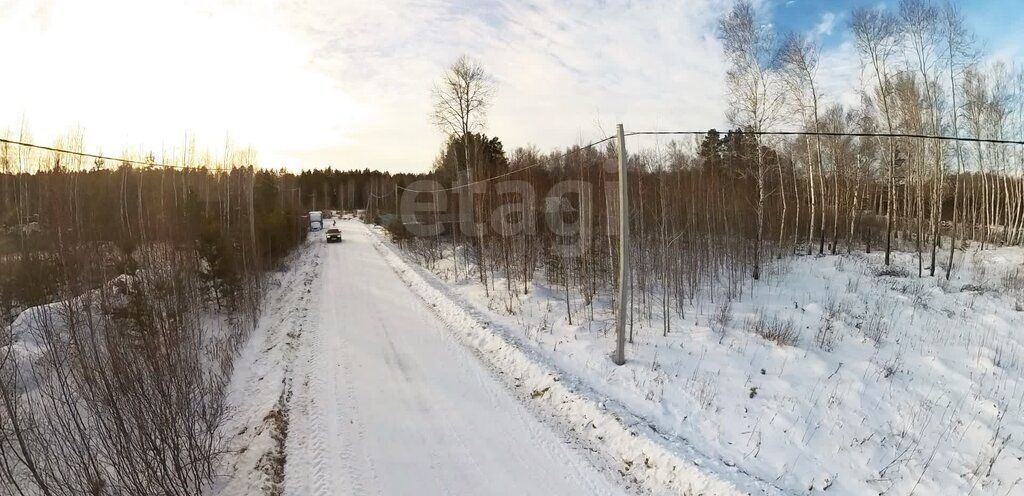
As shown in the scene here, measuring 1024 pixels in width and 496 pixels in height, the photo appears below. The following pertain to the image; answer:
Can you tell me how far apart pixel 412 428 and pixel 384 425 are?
362 mm

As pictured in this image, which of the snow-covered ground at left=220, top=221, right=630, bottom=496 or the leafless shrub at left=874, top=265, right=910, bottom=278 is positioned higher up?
the leafless shrub at left=874, top=265, right=910, bottom=278

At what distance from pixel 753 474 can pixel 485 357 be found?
457 cm

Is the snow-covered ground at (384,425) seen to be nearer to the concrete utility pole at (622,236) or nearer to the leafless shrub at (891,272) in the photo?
the concrete utility pole at (622,236)

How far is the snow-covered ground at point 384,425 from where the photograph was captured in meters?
4.32

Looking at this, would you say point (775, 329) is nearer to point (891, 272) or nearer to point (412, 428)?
point (412, 428)

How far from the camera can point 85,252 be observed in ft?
19.1

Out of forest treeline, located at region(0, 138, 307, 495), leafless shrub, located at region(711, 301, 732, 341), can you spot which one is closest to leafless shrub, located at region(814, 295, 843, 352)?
leafless shrub, located at region(711, 301, 732, 341)

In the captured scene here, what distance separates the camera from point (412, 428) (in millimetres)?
5328

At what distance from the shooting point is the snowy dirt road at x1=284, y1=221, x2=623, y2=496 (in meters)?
4.31

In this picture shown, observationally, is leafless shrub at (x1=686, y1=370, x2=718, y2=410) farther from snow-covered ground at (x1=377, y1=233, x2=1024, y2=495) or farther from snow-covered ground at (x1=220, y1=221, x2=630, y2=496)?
snow-covered ground at (x1=220, y1=221, x2=630, y2=496)

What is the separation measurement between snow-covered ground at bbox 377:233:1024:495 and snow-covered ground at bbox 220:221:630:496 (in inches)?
50.2

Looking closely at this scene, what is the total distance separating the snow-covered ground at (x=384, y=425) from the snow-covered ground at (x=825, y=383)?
1275mm

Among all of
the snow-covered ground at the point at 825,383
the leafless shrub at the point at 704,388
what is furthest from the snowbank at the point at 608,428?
the leafless shrub at the point at 704,388

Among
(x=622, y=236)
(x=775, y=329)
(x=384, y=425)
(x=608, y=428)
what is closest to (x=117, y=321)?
(x=384, y=425)
